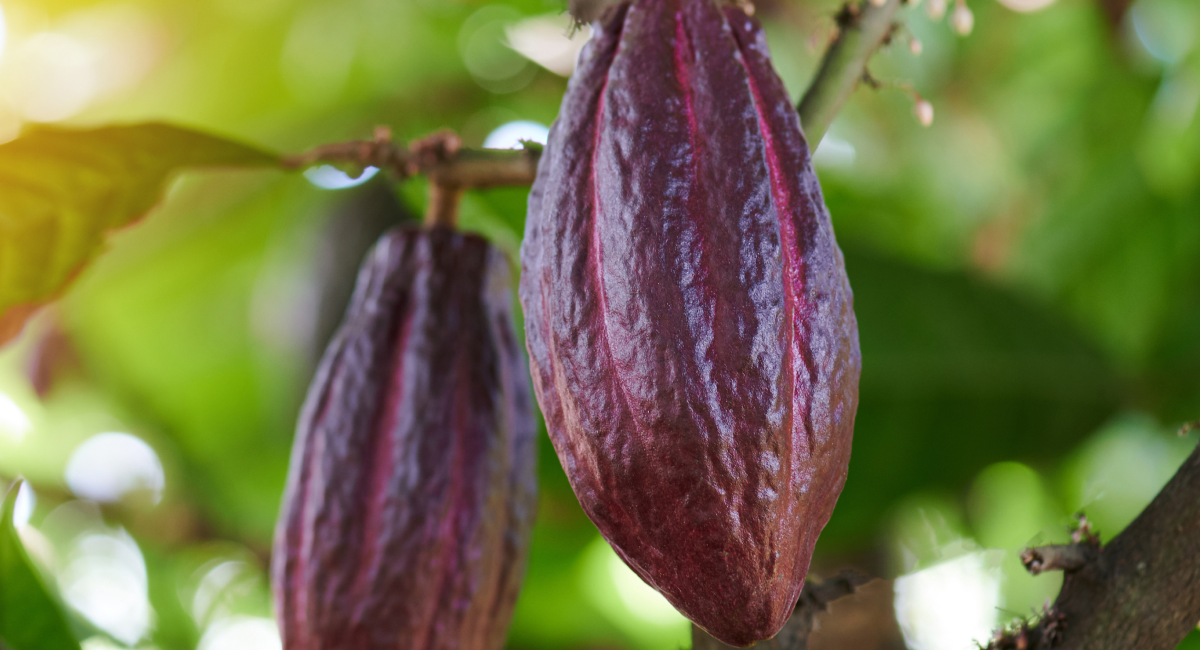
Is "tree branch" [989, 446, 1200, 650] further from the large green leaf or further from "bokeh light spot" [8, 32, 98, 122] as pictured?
"bokeh light spot" [8, 32, 98, 122]

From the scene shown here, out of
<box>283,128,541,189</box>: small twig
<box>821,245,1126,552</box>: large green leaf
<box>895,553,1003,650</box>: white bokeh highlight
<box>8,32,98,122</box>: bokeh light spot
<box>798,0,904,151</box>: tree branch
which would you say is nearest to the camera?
<box>798,0,904,151</box>: tree branch

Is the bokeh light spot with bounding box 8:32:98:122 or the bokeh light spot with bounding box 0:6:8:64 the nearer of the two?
the bokeh light spot with bounding box 0:6:8:64

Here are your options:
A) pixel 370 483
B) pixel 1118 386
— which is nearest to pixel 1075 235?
pixel 1118 386

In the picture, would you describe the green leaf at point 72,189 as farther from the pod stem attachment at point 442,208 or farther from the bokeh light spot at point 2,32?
the bokeh light spot at point 2,32

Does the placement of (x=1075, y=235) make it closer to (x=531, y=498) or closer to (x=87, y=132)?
(x=531, y=498)

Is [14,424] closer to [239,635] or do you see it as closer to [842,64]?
[239,635]

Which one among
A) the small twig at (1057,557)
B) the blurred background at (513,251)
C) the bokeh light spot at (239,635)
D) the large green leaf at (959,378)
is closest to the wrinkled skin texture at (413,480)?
the small twig at (1057,557)

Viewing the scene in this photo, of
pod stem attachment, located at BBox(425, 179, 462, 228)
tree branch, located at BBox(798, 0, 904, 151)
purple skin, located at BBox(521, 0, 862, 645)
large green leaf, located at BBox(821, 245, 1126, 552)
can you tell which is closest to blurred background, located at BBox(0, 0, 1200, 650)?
large green leaf, located at BBox(821, 245, 1126, 552)
